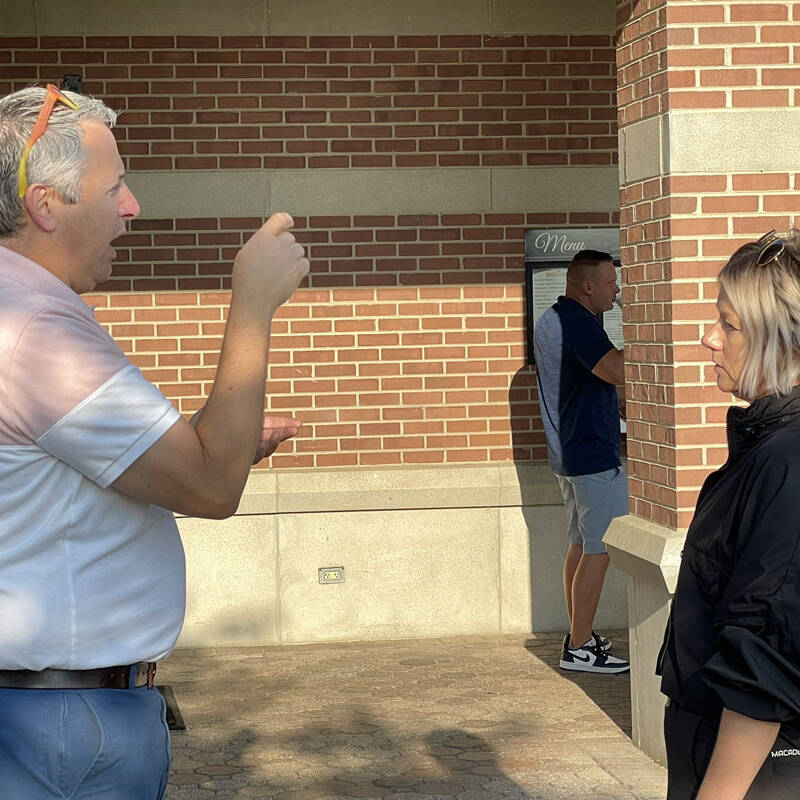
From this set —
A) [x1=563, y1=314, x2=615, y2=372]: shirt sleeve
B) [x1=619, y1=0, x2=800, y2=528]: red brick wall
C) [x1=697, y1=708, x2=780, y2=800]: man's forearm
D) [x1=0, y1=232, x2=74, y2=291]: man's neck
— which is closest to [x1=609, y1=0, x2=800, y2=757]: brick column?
[x1=619, y1=0, x2=800, y2=528]: red brick wall

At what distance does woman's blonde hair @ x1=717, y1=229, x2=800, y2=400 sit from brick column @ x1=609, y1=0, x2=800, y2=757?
2565 millimetres

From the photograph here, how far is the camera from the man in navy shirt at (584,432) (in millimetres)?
7031

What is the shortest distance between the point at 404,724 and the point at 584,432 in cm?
193

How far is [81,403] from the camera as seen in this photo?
1971 mm

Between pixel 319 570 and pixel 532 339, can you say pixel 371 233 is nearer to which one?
pixel 532 339

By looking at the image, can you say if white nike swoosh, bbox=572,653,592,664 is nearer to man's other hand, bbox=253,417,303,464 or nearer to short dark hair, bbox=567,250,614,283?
short dark hair, bbox=567,250,614,283

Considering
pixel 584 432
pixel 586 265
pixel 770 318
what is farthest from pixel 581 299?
pixel 770 318

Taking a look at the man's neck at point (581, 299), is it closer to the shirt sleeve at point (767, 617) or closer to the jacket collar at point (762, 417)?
the jacket collar at point (762, 417)

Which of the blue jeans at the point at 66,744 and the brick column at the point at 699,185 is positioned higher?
the brick column at the point at 699,185

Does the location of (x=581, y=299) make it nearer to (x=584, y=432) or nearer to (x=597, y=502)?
(x=584, y=432)

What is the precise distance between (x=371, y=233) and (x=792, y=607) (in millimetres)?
5936

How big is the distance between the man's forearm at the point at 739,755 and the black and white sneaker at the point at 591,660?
4.79m

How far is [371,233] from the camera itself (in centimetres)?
796

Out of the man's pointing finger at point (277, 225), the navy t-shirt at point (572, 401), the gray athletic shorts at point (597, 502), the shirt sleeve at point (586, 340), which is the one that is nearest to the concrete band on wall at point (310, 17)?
the navy t-shirt at point (572, 401)
